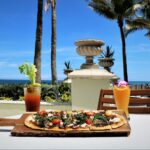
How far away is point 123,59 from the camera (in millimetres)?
32750

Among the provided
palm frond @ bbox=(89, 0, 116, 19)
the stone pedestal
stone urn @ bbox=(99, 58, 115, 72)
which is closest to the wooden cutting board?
the stone pedestal

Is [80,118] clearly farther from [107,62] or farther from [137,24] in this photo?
[137,24]

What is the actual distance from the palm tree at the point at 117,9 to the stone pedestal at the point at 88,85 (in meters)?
24.6

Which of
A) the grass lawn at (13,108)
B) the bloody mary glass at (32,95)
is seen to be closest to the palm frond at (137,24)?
the grass lawn at (13,108)

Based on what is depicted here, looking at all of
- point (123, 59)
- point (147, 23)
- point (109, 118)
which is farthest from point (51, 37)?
point (109, 118)

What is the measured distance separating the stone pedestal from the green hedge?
8.09 ft

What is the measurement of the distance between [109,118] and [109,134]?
0.24 metres

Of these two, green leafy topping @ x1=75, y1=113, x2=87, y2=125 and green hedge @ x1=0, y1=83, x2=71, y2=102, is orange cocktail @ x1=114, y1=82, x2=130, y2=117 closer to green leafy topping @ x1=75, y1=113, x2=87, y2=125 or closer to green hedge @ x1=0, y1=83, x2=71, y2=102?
green leafy topping @ x1=75, y1=113, x2=87, y2=125

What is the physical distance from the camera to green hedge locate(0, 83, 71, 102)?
10184mm

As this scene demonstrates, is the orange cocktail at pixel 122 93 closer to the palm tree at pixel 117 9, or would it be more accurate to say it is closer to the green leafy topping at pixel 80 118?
the green leafy topping at pixel 80 118

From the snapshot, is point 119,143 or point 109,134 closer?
point 119,143

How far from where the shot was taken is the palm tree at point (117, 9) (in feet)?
102

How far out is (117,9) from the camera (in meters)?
31.6

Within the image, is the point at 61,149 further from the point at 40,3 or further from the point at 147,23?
the point at 147,23
